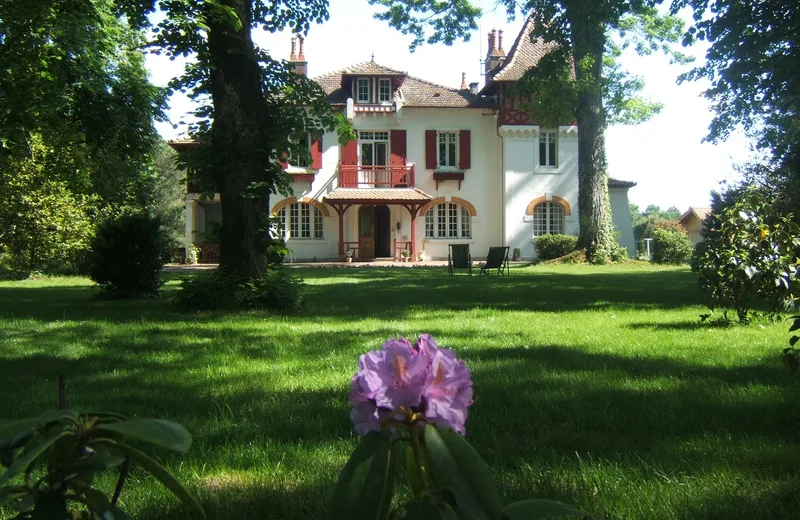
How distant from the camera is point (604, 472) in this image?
7.93 ft

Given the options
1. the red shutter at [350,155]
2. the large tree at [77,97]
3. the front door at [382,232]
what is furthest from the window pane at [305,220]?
the large tree at [77,97]

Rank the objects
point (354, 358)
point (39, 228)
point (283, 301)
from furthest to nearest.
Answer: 1. point (39, 228)
2. point (283, 301)
3. point (354, 358)

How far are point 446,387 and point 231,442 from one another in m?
2.32

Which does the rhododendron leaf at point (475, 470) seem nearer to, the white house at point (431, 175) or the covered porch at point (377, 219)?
the covered porch at point (377, 219)

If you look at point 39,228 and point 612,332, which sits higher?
point 39,228

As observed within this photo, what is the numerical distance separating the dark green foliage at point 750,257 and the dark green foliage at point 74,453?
230 inches

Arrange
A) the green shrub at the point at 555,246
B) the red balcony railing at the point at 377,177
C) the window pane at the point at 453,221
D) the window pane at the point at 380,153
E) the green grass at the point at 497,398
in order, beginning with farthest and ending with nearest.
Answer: the window pane at the point at 453,221 → the window pane at the point at 380,153 → the red balcony railing at the point at 377,177 → the green shrub at the point at 555,246 → the green grass at the point at 497,398

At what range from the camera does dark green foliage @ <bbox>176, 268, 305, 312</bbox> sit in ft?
26.9

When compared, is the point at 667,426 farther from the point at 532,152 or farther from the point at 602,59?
the point at 532,152

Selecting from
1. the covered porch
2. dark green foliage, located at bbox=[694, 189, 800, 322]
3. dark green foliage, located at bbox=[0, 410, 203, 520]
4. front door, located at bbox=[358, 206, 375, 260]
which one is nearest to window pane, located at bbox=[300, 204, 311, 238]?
the covered porch

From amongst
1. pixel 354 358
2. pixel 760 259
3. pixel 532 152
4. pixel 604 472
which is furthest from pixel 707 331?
pixel 532 152

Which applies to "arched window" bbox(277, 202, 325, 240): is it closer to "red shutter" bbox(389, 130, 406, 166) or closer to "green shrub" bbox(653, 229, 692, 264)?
"red shutter" bbox(389, 130, 406, 166)

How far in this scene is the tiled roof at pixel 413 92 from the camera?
27594 millimetres

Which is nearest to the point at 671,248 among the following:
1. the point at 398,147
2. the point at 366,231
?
the point at 398,147
